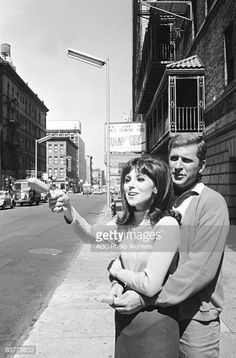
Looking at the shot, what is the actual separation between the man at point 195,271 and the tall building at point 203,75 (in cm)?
1108

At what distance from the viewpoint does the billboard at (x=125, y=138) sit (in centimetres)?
2198

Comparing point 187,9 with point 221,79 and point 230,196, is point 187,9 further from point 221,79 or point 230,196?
point 230,196

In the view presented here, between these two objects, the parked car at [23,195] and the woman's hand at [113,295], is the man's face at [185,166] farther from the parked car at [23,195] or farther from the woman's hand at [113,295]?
the parked car at [23,195]

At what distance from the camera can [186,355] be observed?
205 cm

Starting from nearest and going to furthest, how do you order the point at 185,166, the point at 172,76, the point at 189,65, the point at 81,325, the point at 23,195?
the point at 185,166, the point at 81,325, the point at 189,65, the point at 172,76, the point at 23,195

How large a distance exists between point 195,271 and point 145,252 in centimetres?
27

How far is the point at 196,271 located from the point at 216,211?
33 cm

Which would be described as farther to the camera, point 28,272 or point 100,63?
point 100,63

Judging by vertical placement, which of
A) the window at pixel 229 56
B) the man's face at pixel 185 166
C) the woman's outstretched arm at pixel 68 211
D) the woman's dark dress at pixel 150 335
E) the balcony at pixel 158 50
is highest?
the balcony at pixel 158 50

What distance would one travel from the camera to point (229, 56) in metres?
13.6

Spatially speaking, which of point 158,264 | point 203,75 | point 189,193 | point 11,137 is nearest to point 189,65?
point 203,75

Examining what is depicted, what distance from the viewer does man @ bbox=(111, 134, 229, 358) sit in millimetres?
1867

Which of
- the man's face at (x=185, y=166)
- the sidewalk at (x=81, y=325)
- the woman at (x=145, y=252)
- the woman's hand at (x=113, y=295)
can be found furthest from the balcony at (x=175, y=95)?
the woman's hand at (x=113, y=295)

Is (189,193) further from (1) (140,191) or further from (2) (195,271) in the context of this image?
(2) (195,271)
